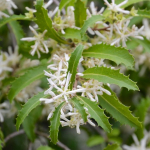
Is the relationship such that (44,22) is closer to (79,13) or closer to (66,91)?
(79,13)

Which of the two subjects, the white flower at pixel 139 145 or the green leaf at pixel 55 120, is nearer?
the green leaf at pixel 55 120

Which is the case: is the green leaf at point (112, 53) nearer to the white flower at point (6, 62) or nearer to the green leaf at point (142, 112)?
the white flower at point (6, 62)

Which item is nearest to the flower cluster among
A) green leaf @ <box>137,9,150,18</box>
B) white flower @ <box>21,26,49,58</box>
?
white flower @ <box>21,26,49,58</box>

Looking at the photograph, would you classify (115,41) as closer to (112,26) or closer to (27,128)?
(112,26)

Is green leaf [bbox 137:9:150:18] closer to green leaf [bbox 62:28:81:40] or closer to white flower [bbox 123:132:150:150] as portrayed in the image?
green leaf [bbox 62:28:81:40]

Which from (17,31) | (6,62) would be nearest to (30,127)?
(6,62)

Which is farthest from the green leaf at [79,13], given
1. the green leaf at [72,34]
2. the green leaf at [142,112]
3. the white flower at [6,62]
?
the green leaf at [142,112]
